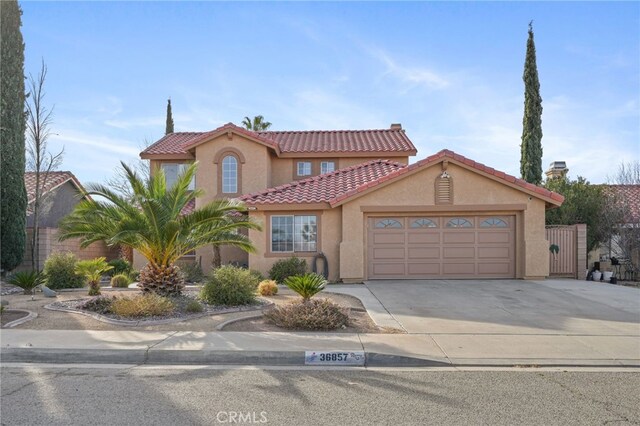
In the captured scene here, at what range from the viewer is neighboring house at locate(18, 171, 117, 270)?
65.0 feet

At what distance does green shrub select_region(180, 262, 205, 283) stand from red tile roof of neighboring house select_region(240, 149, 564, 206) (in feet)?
11.0

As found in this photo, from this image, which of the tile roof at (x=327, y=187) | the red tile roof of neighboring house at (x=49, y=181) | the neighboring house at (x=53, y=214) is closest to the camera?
the tile roof at (x=327, y=187)

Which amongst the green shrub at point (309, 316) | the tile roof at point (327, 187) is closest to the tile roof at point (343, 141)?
the tile roof at point (327, 187)

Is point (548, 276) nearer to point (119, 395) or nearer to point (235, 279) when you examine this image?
point (235, 279)

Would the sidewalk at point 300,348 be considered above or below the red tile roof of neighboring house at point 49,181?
below

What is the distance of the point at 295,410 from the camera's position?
5270mm

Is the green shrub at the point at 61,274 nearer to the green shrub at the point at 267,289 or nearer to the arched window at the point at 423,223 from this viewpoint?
the green shrub at the point at 267,289

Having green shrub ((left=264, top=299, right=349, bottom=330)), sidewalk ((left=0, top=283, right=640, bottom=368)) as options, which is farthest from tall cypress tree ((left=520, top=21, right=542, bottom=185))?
green shrub ((left=264, top=299, right=349, bottom=330))

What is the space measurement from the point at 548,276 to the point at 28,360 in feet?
52.0

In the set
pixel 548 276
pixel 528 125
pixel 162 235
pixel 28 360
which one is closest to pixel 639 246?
→ pixel 548 276

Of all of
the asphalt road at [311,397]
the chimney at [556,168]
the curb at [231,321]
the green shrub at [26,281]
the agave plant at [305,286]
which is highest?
the chimney at [556,168]

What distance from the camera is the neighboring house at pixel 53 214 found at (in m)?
19.8

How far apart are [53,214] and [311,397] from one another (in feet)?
79.0

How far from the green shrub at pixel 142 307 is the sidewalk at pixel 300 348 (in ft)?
3.61
